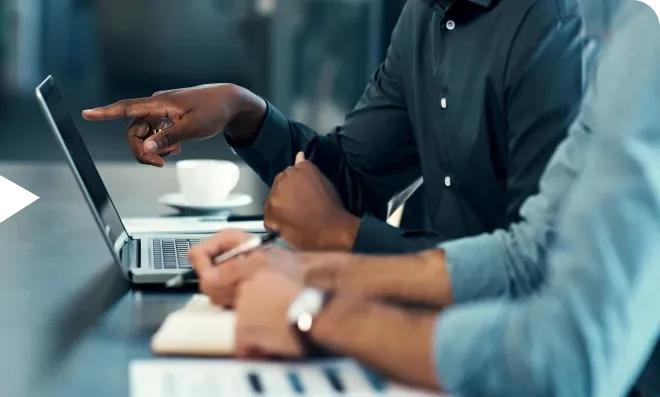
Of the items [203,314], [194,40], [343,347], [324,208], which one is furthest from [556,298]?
[194,40]

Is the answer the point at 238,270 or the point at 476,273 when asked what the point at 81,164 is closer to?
the point at 238,270

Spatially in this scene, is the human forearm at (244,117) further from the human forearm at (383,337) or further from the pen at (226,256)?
the human forearm at (383,337)

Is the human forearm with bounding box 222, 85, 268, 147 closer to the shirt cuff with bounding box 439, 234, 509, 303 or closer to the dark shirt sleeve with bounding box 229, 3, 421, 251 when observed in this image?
the dark shirt sleeve with bounding box 229, 3, 421, 251

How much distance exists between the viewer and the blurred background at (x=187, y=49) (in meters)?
3.59

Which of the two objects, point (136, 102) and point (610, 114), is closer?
point (610, 114)

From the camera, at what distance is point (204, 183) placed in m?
1.69

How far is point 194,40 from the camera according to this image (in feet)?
11.9

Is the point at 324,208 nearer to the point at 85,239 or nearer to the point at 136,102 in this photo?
the point at 136,102

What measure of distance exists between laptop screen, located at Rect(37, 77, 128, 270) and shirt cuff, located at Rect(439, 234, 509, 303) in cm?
45

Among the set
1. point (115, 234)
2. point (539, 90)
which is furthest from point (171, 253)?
point (539, 90)

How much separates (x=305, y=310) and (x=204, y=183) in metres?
0.92

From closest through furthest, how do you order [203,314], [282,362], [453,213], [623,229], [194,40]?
1. [623,229]
2. [282,362]
3. [203,314]
4. [453,213]
5. [194,40]

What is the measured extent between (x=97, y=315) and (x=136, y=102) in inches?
15.8

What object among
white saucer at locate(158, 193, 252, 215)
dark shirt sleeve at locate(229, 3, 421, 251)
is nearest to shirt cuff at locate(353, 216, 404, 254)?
dark shirt sleeve at locate(229, 3, 421, 251)
